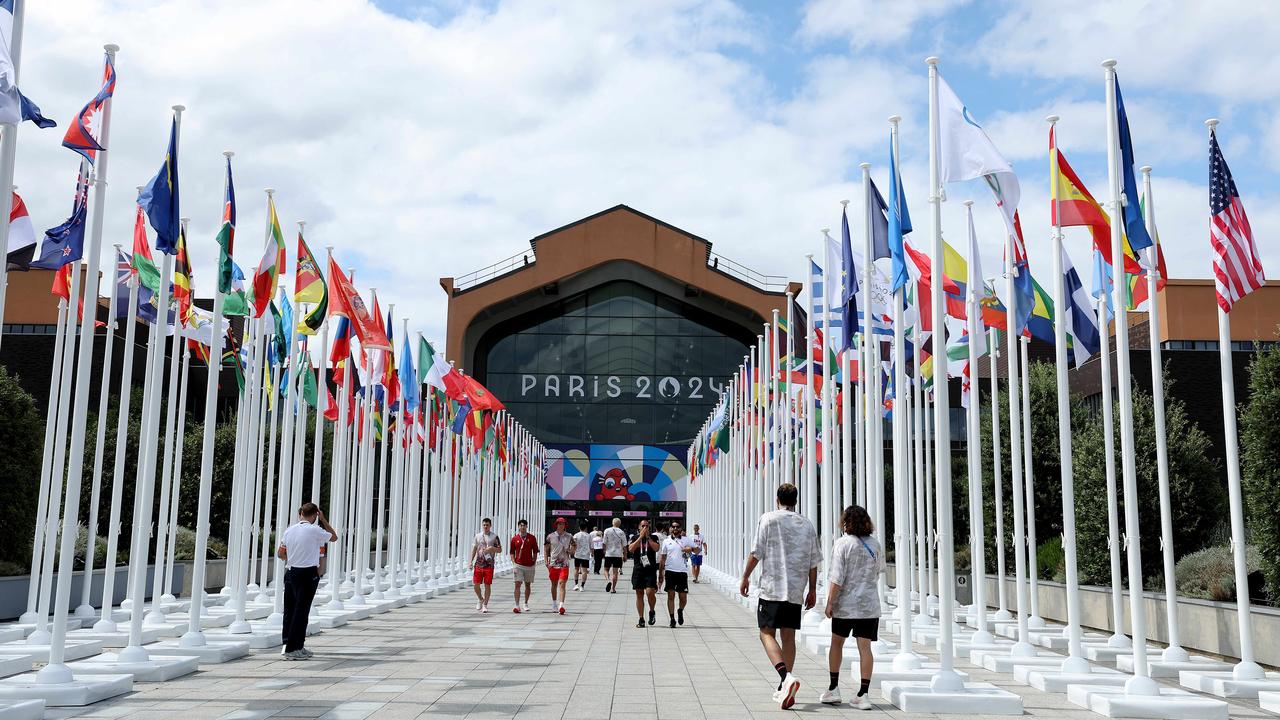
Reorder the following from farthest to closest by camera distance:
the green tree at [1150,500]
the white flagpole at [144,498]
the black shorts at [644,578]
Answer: the green tree at [1150,500] → the black shorts at [644,578] → the white flagpole at [144,498]

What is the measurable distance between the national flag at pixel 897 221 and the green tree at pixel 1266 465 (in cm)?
531

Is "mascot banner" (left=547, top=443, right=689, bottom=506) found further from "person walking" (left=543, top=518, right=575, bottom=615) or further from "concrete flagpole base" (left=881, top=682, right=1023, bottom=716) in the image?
"concrete flagpole base" (left=881, top=682, right=1023, bottom=716)

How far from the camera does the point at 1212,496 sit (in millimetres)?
21234

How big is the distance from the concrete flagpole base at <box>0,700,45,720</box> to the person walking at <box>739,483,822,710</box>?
18.3 feet

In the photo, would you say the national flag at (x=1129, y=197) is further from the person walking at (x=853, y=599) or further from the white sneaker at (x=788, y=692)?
the white sneaker at (x=788, y=692)

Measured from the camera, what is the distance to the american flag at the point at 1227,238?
12.6 meters

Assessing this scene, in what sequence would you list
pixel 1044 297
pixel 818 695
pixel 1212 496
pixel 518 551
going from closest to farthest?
pixel 818 695
pixel 1044 297
pixel 1212 496
pixel 518 551

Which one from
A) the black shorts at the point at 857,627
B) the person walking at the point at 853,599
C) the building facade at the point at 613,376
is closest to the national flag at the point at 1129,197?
the person walking at the point at 853,599

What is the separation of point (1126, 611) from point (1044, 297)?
16.5 ft

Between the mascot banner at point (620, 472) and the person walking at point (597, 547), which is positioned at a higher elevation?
the mascot banner at point (620, 472)

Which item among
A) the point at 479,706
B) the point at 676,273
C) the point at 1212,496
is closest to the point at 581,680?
the point at 479,706

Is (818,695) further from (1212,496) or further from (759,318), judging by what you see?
(759,318)

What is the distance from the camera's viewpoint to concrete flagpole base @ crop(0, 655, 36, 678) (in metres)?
11.9

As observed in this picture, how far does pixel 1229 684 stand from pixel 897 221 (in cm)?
584
